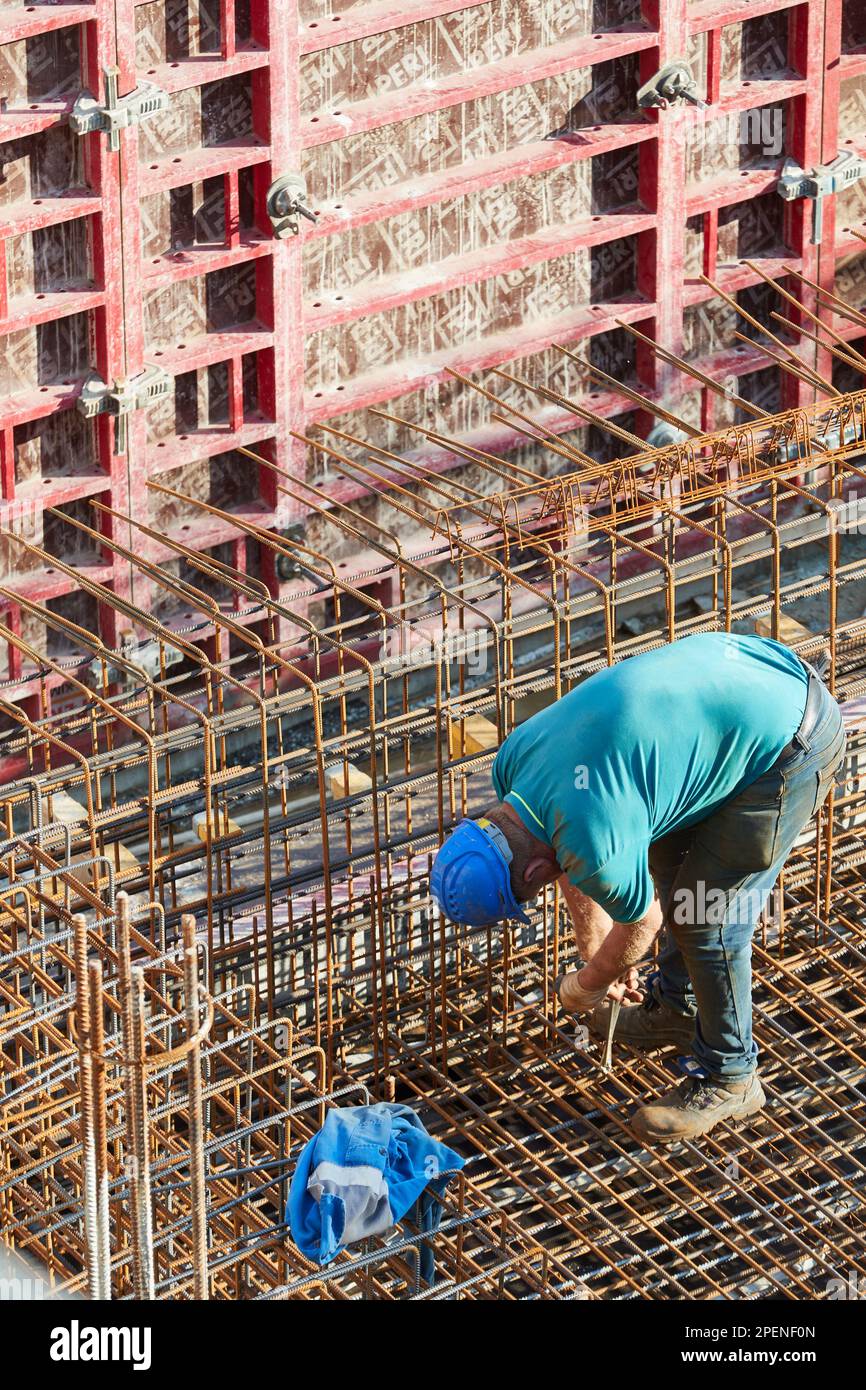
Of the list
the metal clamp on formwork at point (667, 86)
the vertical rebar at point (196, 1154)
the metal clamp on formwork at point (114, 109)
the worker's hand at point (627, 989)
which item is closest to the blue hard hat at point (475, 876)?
the worker's hand at point (627, 989)

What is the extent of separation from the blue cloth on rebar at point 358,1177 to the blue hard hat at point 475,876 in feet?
3.27

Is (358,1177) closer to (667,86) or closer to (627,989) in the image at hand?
(627,989)

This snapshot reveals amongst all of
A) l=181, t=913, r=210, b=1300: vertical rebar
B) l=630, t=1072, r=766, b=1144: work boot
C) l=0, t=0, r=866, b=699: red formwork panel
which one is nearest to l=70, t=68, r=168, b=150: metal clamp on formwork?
l=0, t=0, r=866, b=699: red formwork panel

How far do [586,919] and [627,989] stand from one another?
88 centimetres

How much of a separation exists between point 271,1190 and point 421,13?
7.97m

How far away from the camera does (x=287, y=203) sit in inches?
731

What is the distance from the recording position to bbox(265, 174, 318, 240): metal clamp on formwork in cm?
1853

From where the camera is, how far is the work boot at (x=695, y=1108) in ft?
49.6

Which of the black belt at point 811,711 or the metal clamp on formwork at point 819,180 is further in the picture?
the metal clamp on formwork at point 819,180

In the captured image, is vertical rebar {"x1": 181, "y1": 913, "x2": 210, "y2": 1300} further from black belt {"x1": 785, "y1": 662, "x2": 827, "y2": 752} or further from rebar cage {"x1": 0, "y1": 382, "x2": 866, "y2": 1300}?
black belt {"x1": 785, "y1": 662, "x2": 827, "y2": 752}

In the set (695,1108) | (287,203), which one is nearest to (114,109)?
(287,203)

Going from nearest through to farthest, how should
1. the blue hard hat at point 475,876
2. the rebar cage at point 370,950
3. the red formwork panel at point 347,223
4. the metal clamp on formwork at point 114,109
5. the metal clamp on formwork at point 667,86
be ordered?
the blue hard hat at point 475,876 → the rebar cage at point 370,950 → the metal clamp on formwork at point 114,109 → the red formwork panel at point 347,223 → the metal clamp on formwork at point 667,86

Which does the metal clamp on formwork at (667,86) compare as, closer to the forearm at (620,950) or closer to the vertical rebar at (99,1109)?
the forearm at (620,950)

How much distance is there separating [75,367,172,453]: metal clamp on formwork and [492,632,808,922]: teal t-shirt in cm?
501
